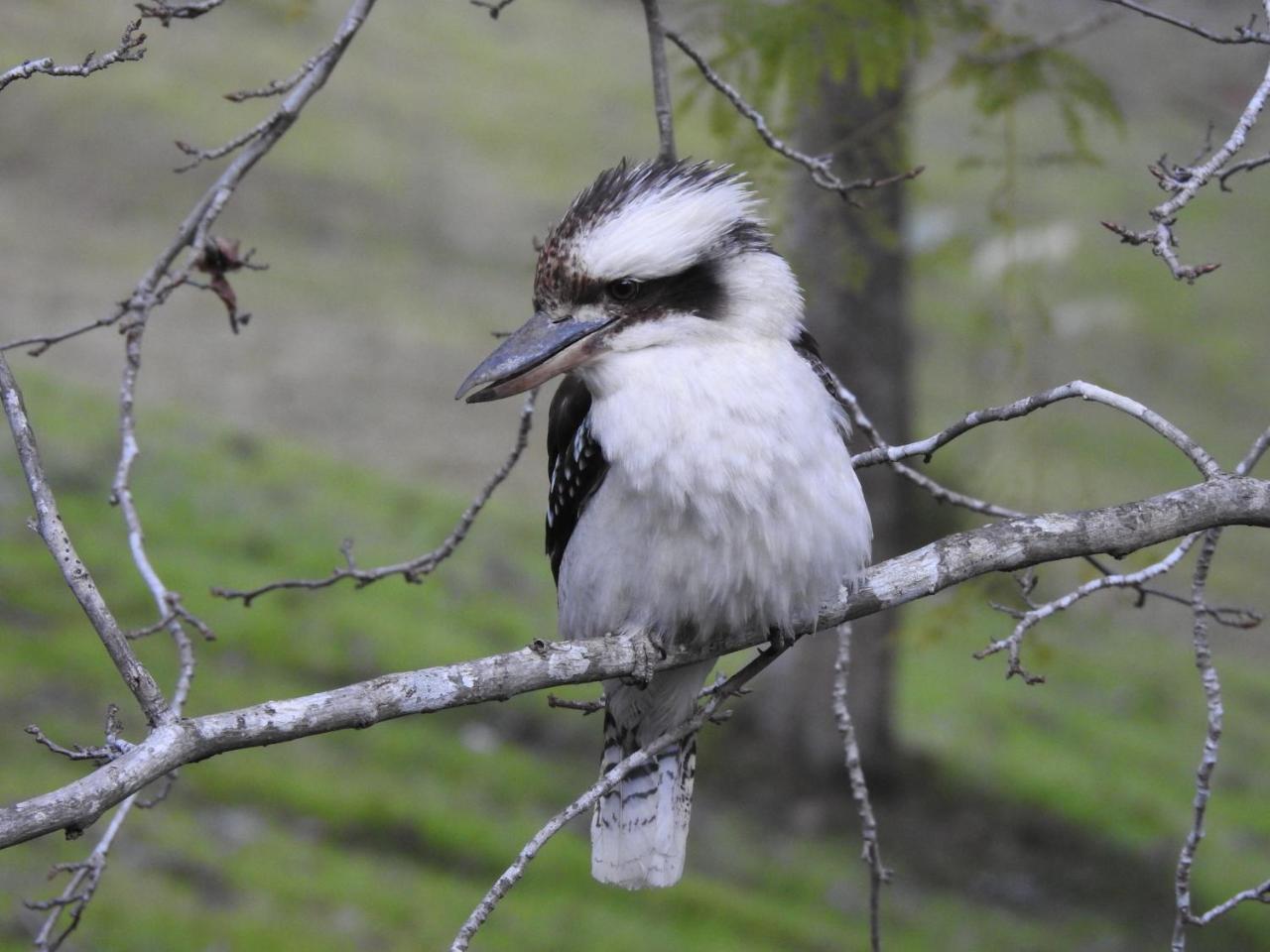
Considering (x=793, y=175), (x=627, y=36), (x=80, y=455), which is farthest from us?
(x=627, y=36)

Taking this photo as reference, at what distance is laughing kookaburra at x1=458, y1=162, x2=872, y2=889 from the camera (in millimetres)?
2914

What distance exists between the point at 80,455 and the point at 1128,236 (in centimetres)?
787

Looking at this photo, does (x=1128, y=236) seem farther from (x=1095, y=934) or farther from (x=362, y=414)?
(x=362, y=414)

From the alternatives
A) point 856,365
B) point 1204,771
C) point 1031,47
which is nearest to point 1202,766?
point 1204,771

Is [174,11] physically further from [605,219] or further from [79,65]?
[605,219]

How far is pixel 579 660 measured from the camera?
262cm

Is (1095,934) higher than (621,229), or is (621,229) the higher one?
(621,229)

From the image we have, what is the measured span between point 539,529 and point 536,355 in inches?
290

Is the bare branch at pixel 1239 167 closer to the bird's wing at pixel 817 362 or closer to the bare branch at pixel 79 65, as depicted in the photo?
the bird's wing at pixel 817 362

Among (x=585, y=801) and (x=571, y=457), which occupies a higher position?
(x=571, y=457)

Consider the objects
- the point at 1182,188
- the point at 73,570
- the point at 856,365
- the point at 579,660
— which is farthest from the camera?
the point at 856,365

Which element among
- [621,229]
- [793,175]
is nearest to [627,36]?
[793,175]

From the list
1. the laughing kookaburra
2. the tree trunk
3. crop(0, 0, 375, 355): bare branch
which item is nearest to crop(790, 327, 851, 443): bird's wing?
the laughing kookaburra

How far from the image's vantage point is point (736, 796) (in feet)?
27.0
